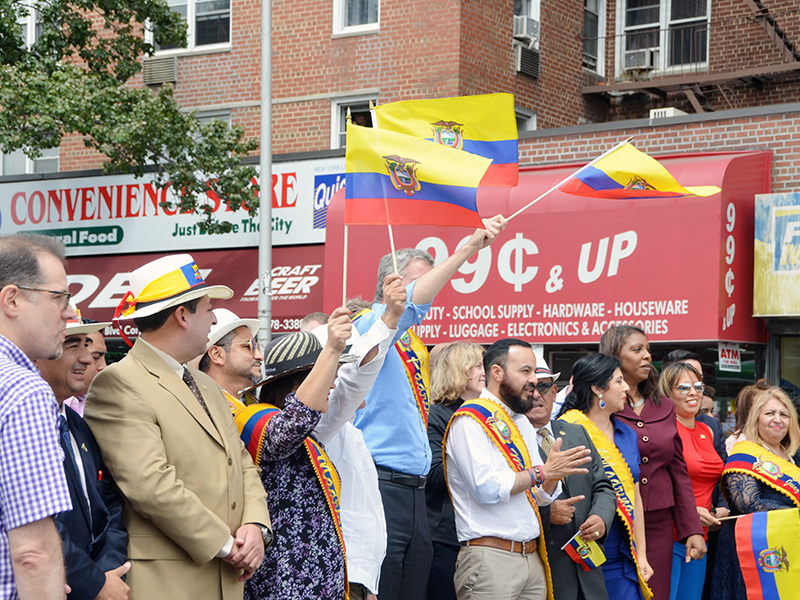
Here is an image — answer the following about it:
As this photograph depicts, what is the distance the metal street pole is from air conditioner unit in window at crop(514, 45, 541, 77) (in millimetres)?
4419

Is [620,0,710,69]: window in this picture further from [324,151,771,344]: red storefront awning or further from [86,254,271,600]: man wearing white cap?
[86,254,271,600]: man wearing white cap

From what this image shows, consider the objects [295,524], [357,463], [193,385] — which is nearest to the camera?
[193,385]

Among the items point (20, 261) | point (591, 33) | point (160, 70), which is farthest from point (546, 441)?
point (160, 70)

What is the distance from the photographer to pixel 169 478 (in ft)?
11.8

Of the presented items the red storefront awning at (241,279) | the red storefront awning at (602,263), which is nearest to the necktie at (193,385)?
the red storefront awning at (602,263)

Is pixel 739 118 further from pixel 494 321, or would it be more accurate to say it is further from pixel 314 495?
pixel 314 495

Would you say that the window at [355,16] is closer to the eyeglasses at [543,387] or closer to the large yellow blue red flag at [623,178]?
the large yellow blue red flag at [623,178]

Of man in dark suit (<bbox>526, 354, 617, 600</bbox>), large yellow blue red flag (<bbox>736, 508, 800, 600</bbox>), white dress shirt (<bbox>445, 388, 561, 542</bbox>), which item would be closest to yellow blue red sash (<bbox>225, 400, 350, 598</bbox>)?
white dress shirt (<bbox>445, 388, 561, 542</bbox>)

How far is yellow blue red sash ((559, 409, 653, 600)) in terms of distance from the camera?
20.6ft

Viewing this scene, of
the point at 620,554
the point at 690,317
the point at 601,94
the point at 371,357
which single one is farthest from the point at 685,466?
the point at 601,94

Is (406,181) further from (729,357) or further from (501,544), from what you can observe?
(729,357)

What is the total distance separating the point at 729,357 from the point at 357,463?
343 inches

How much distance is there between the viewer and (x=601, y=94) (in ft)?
62.8

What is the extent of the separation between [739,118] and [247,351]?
10.1m
